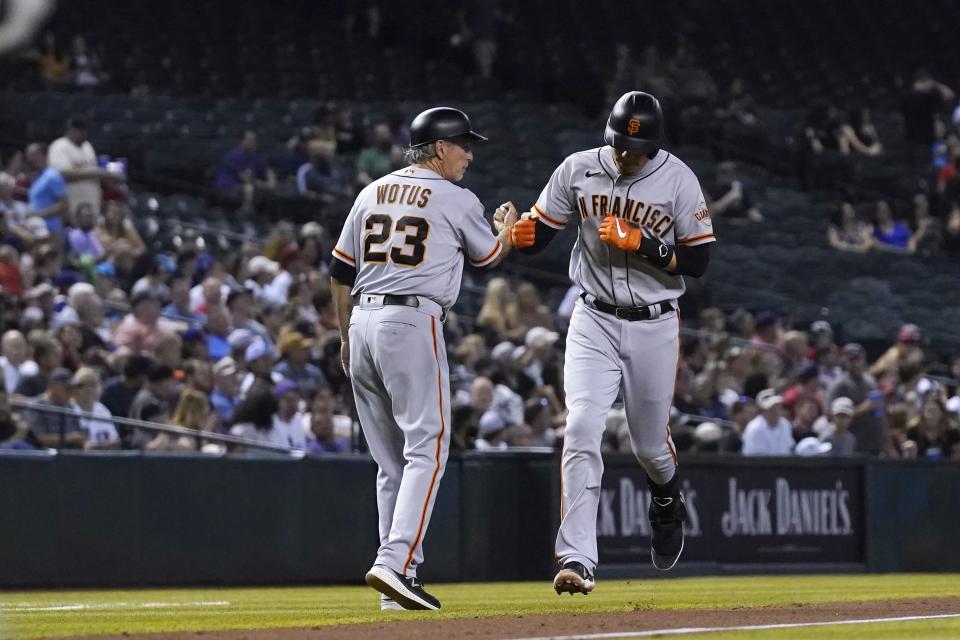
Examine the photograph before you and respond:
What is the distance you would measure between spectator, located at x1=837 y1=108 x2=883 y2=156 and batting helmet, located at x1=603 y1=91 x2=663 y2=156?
18.9 m

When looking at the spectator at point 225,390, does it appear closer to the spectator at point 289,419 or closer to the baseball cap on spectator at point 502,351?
the spectator at point 289,419

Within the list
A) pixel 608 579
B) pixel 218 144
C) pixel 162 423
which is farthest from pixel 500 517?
pixel 218 144

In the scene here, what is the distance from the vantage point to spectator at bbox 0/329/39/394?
1244 centimetres

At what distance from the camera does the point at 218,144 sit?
21797 mm

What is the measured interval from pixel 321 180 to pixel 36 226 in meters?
5.37

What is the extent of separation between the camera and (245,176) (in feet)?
65.5

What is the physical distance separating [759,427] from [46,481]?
5839 mm

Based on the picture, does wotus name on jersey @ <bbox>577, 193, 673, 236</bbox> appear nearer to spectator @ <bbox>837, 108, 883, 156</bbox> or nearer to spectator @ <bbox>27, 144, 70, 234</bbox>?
spectator @ <bbox>27, 144, 70, 234</bbox>

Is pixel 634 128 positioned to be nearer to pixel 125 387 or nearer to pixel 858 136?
pixel 125 387

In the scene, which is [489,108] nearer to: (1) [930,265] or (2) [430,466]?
(1) [930,265]

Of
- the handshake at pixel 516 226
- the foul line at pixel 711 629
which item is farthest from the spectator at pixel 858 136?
the foul line at pixel 711 629

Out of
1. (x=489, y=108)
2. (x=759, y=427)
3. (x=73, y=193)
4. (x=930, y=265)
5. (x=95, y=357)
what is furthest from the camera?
(x=489, y=108)

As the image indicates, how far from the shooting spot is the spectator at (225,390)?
12844 millimetres

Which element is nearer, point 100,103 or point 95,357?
point 95,357
